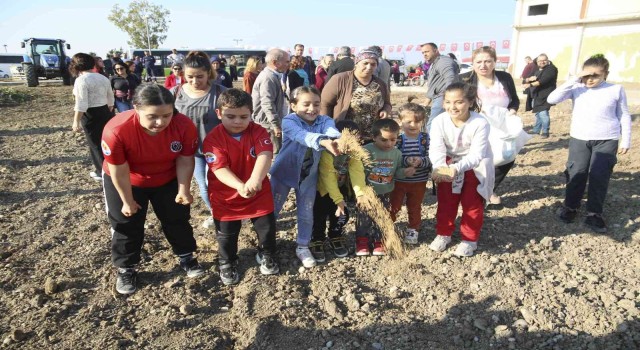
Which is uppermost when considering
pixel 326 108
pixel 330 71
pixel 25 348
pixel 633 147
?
pixel 330 71

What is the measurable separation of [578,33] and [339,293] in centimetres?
2480

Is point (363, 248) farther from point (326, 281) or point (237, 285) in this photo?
point (237, 285)

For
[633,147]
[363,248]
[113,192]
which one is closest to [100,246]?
[113,192]

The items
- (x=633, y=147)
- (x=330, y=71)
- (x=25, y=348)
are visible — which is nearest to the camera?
(x=25, y=348)

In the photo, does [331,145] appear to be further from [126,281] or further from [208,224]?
[208,224]

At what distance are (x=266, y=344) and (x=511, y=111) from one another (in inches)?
126

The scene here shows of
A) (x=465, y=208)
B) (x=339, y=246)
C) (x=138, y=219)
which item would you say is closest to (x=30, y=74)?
(x=138, y=219)

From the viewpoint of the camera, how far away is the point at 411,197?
137 inches

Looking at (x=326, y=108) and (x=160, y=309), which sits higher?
(x=326, y=108)

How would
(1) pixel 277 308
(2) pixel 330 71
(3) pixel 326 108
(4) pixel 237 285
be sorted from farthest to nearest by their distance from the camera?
1. (2) pixel 330 71
2. (3) pixel 326 108
3. (4) pixel 237 285
4. (1) pixel 277 308

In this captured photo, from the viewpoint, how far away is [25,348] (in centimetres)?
229

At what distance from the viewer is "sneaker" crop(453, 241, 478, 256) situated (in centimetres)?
336

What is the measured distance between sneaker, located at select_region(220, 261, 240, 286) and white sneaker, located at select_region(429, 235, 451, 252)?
171cm

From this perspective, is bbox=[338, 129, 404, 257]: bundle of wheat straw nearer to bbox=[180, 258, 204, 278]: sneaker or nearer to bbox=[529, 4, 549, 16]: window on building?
bbox=[180, 258, 204, 278]: sneaker
